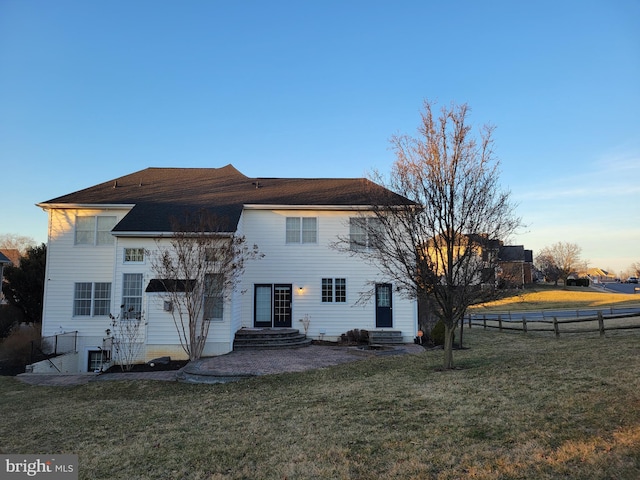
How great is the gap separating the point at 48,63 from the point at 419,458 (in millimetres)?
18831

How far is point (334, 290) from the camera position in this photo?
17.9 meters

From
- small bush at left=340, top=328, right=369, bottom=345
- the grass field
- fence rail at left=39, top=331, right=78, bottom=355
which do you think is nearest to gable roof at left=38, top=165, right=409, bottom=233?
fence rail at left=39, top=331, right=78, bottom=355

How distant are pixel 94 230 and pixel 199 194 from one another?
15.9ft

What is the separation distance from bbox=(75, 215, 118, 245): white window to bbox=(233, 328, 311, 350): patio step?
7304mm

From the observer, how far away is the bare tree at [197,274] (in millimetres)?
13984

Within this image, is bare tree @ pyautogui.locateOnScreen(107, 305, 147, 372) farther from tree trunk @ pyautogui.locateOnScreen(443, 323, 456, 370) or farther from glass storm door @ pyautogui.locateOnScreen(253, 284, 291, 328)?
tree trunk @ pyautogui.locateOnScreen(443, 323, 456, 370)

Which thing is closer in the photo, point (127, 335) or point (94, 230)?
point (127, 335)

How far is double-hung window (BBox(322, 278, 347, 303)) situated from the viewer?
17.9 metres

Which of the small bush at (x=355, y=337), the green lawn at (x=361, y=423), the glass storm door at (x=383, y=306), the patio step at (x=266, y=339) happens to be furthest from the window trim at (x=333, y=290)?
the green lawn at (x=361, y=423)

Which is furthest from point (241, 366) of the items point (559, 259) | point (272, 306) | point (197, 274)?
point (559, 259)

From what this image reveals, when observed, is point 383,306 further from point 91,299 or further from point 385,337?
point 91,299

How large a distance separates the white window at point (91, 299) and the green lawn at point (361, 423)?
586cm

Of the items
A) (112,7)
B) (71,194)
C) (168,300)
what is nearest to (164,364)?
(168,300)

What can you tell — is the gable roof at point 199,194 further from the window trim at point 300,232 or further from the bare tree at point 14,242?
the bare tree at point 14,242
